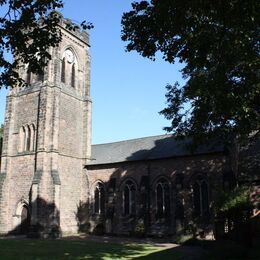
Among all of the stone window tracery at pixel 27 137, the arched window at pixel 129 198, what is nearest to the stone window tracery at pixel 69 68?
the stone window tracery at pixel 27 137

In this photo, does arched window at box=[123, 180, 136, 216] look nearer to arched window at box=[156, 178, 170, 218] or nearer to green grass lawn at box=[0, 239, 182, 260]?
arched window at box=[156, 178, 170, 218]

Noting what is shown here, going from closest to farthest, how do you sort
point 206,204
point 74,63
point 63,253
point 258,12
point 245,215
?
point 258,12
point 63,253
point 245,215
point 206,204
point 74,63

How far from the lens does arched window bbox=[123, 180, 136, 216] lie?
98.9 feet

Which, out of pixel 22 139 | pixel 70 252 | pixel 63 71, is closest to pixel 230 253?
pixel 70 252

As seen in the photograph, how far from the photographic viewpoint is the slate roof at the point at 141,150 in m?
29.5

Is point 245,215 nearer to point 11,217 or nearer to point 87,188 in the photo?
point 87,188

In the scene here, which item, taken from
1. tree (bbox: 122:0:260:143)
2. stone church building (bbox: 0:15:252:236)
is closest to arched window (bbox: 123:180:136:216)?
stone church building (bbox: 0:15:252:236)

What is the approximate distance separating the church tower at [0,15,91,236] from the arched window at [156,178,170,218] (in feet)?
24.9

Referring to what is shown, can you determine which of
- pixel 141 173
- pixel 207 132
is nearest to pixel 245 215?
pixel 207 132

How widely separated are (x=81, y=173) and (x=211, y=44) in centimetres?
2456

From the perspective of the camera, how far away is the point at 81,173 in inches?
1313

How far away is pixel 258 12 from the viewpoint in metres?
8.78

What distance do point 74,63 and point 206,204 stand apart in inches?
769

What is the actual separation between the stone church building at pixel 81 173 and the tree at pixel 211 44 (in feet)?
32.7
